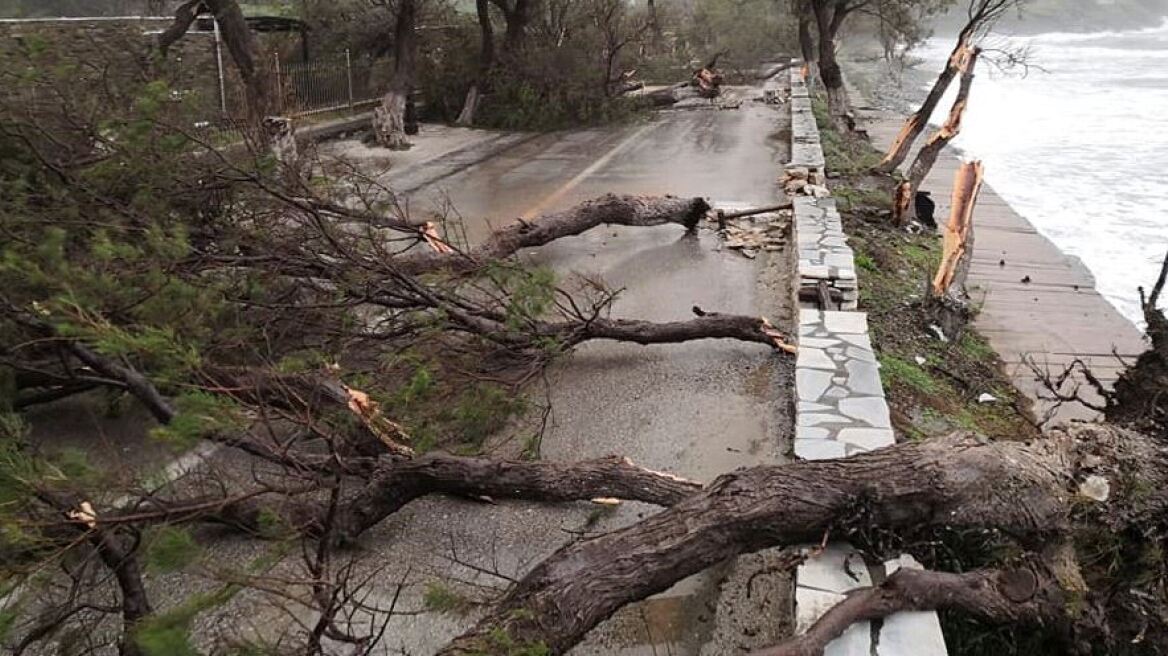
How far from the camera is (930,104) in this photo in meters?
13.7

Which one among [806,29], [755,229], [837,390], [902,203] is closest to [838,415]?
[837,390]

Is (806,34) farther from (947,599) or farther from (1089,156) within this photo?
(947,599)

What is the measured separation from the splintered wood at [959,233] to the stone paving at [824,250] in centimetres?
113

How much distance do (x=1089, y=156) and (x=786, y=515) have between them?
25.4m

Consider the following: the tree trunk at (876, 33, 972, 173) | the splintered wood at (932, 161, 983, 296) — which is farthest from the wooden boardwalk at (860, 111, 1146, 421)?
the tree trunk at (876, 33, 972, 173)

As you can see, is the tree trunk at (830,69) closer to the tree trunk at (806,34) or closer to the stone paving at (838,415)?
the tree trunk at (806,34)

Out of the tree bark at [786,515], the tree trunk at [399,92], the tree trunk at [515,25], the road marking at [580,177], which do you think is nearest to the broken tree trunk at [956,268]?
the road marking at [580,177]

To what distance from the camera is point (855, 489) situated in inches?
145

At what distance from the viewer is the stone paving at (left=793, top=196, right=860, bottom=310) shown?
7023 millimetres

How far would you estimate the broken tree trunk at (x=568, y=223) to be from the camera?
21.6ft

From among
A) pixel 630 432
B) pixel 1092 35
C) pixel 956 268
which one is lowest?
pixel 630 432

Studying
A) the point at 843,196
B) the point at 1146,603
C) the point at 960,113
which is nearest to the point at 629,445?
the point at 1146,603

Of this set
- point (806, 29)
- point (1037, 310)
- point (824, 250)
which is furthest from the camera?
point (806, 29)

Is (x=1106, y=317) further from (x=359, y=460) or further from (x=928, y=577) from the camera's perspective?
(x=359, y=460)
